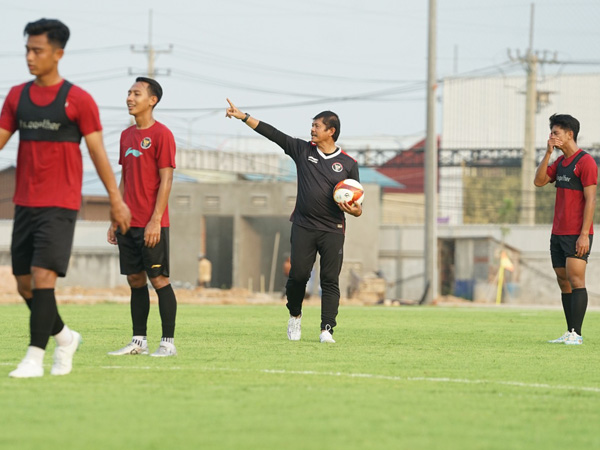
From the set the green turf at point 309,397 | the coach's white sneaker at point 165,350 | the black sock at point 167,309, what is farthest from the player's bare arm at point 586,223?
the coach's white sneaker at point 165,350

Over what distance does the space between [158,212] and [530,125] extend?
1879 inches

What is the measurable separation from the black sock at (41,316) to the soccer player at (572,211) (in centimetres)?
576

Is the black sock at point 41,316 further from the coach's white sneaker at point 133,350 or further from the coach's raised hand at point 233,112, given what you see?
the coach's raised hand at point 233,112

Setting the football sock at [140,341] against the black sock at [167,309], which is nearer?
the black sock at [167,309]

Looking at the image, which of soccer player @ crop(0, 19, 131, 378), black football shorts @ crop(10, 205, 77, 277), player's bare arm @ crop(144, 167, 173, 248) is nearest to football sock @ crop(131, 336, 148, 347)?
player's bare arm @ crop(144, 167, 173, 248)

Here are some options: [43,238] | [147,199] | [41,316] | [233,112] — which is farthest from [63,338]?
[233,112]

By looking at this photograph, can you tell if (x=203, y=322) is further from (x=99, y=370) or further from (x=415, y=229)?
(x=415, y=229)

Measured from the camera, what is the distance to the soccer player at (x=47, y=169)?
285 inches

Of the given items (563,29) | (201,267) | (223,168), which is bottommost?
(201,267)

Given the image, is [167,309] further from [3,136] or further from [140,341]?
[3,136]

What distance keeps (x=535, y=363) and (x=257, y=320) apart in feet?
23.6

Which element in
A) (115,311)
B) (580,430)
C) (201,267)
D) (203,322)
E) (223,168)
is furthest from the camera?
(223,168)

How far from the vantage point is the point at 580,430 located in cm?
542

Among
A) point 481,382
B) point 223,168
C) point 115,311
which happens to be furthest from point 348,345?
point 223,168
